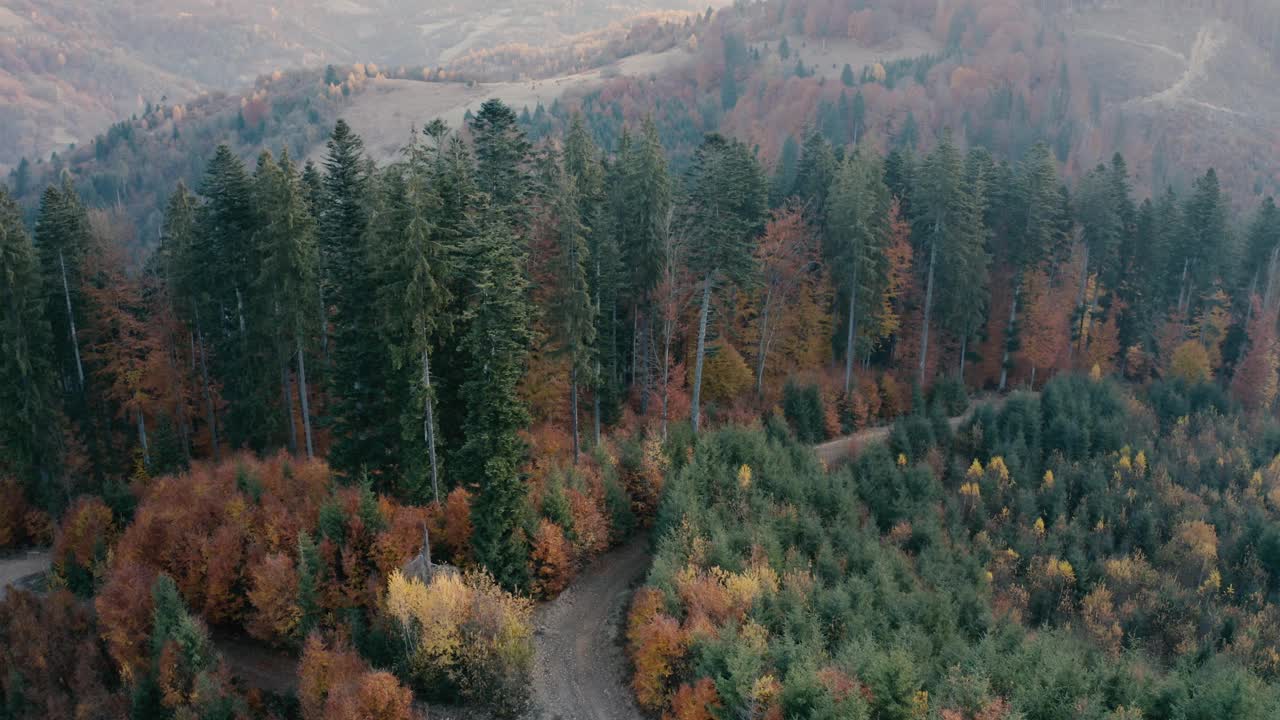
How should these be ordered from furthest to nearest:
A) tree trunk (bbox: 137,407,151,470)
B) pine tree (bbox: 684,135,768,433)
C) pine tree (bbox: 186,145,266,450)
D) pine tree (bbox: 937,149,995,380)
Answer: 1. pine tree (bbox: 937,149,995,380)
2. tree trunk (bbox: 137,407,151,470)
3. pine tree (bbox: 684,135,768,433)
4. pine tree (bbox: 186,145,266,450)

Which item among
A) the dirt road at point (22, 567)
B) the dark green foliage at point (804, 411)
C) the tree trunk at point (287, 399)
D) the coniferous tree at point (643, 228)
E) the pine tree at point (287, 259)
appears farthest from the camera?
the dark green foliage at point (804, 411)

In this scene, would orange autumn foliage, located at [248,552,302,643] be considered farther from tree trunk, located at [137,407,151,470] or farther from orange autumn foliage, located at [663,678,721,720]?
tree trunk, located at [137,407,151,470]

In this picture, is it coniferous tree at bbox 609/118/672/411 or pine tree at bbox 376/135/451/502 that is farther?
coniferous tree at bbox 609/118/672/411

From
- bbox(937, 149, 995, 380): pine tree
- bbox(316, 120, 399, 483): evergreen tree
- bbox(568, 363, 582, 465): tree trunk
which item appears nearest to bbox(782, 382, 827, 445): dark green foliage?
bbox(937, 149, 995, 380): pine tree

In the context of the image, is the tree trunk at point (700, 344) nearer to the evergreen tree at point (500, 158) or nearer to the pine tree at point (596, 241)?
the pine tree at point (596, 241)

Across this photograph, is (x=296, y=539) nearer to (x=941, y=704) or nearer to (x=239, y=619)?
(x=239, y=619)

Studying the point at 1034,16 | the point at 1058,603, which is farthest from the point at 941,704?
the point at 1034,16

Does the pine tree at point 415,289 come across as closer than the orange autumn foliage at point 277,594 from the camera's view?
Yes

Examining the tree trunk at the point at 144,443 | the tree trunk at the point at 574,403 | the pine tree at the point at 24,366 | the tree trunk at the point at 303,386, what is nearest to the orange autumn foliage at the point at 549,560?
the tree trunk at the point at 574,403
